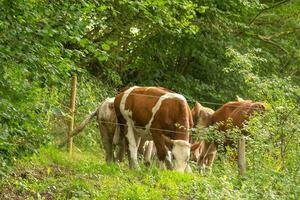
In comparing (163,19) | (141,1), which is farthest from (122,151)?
(141,1)

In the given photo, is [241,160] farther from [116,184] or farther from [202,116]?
[202,116]

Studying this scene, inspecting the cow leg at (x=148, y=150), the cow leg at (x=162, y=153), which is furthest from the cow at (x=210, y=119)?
the cow leg at (x=162, y=153)

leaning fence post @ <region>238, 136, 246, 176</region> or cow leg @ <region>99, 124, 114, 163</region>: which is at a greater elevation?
leaning fence post @ <region>238, 136, 246, 176</region>

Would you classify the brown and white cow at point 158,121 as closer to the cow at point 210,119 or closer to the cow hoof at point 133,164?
the cow hoof at point 133,164

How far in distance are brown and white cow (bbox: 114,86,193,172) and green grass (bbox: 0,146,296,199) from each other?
548 millimetres

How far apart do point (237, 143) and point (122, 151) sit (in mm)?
3977

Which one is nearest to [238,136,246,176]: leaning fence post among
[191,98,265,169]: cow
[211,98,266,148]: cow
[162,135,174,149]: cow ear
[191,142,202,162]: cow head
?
[162,135,174,149]: cow ear

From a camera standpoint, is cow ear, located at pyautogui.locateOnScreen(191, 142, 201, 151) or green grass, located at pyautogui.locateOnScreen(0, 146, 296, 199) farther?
cow ear, located at pyautogui.locateOnScreen(191, 142, 201, 151)

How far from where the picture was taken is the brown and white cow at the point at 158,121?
11258mm

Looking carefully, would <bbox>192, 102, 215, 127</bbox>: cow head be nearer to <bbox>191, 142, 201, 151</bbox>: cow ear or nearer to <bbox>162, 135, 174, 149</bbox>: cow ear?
<bbox>191, 142, 201, 151</bbox>: cow ear

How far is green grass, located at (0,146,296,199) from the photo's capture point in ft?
25.6

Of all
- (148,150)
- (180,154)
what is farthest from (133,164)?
(148,150)

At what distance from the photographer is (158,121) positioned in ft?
38.3

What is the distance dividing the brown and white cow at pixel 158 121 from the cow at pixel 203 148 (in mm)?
1932
